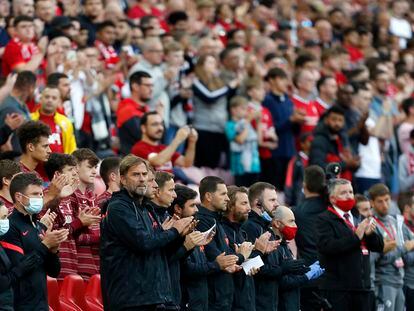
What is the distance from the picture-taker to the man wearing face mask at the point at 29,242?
9.84m

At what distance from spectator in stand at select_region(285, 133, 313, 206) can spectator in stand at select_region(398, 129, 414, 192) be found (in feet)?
6.67

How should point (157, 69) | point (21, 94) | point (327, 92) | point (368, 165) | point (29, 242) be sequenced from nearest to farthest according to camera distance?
1. point (29, 242)
2. point (21, 94)
3. point (157, 69)
4. point (368, 165)
5. point (327, 92)

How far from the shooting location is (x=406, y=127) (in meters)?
18.9

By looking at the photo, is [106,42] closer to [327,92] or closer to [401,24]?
[327,92]

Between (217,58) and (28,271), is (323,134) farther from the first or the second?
(28,271)

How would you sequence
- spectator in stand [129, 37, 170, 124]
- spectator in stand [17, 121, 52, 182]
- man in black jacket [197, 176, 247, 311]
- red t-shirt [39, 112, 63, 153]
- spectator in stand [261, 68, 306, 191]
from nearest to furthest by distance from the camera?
man in black jacket [197, 176, 247, 311] → spectator in stand [17, 121, 52, 182] → red t-shirt [39, 112, 63, 153] → spectator in stand [129, 37, 170, 124] → spectator in stand [261, 68, 306, 191]

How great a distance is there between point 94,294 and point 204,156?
6.74 m

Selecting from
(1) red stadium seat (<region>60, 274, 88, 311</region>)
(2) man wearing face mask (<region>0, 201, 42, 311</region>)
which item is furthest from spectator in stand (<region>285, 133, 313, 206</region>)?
(2) man wearing face mask (<region>0, 201, 42, 311</region>)

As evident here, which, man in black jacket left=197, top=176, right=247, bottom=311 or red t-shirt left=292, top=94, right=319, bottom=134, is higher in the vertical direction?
red t-shirt left=292, top=94, right=319, bottom=134

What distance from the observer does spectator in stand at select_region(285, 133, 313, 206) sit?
1648 cm

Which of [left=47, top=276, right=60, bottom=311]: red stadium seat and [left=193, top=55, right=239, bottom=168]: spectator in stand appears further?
[left=193, top=55, right=239, bottom=168]: spectator in stand

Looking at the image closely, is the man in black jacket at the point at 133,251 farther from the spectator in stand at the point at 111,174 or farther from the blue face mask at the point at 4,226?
the spectator in stand at the point at 111,174

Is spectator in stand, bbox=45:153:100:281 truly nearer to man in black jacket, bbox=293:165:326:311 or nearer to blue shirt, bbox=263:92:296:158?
man in black jacket, bbox=293:165:326:311

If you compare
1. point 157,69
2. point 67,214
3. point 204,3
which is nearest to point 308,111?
point 157,69
